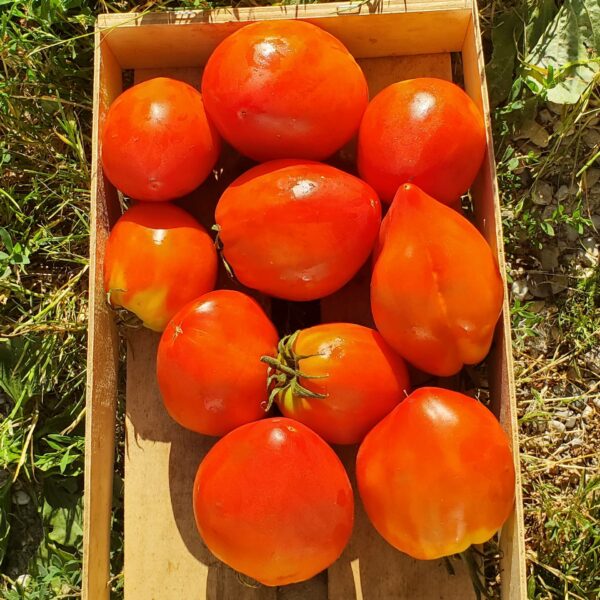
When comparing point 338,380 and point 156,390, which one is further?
point 156,390

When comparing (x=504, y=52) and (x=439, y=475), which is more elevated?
(x=504, y=52)

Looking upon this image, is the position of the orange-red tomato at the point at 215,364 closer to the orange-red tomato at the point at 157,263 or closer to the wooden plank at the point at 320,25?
the orange-red tomato at the point at 157,263

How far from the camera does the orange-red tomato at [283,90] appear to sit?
1146 mm

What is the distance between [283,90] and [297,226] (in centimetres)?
20

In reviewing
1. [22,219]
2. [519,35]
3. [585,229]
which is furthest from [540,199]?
[22,219]

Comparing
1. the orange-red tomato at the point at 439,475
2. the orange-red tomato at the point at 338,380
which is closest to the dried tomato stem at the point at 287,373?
the orange-red tomato at the point at 338,380

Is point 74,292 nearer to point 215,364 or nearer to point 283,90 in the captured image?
point 215,364

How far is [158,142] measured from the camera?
1.19 meters

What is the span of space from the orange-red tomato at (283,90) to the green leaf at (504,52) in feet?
1.26

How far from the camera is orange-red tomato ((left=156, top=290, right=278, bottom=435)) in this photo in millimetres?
1133

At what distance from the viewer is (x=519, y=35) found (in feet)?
4.90

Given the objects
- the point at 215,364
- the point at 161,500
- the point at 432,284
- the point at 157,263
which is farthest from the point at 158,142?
the point at 161,500

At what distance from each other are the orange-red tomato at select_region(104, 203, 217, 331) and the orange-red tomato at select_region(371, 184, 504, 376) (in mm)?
282

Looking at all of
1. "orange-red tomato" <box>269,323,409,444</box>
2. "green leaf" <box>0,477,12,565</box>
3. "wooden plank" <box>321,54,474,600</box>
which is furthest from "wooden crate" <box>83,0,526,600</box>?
"green leaf" <box>0,477,12,565</box>
